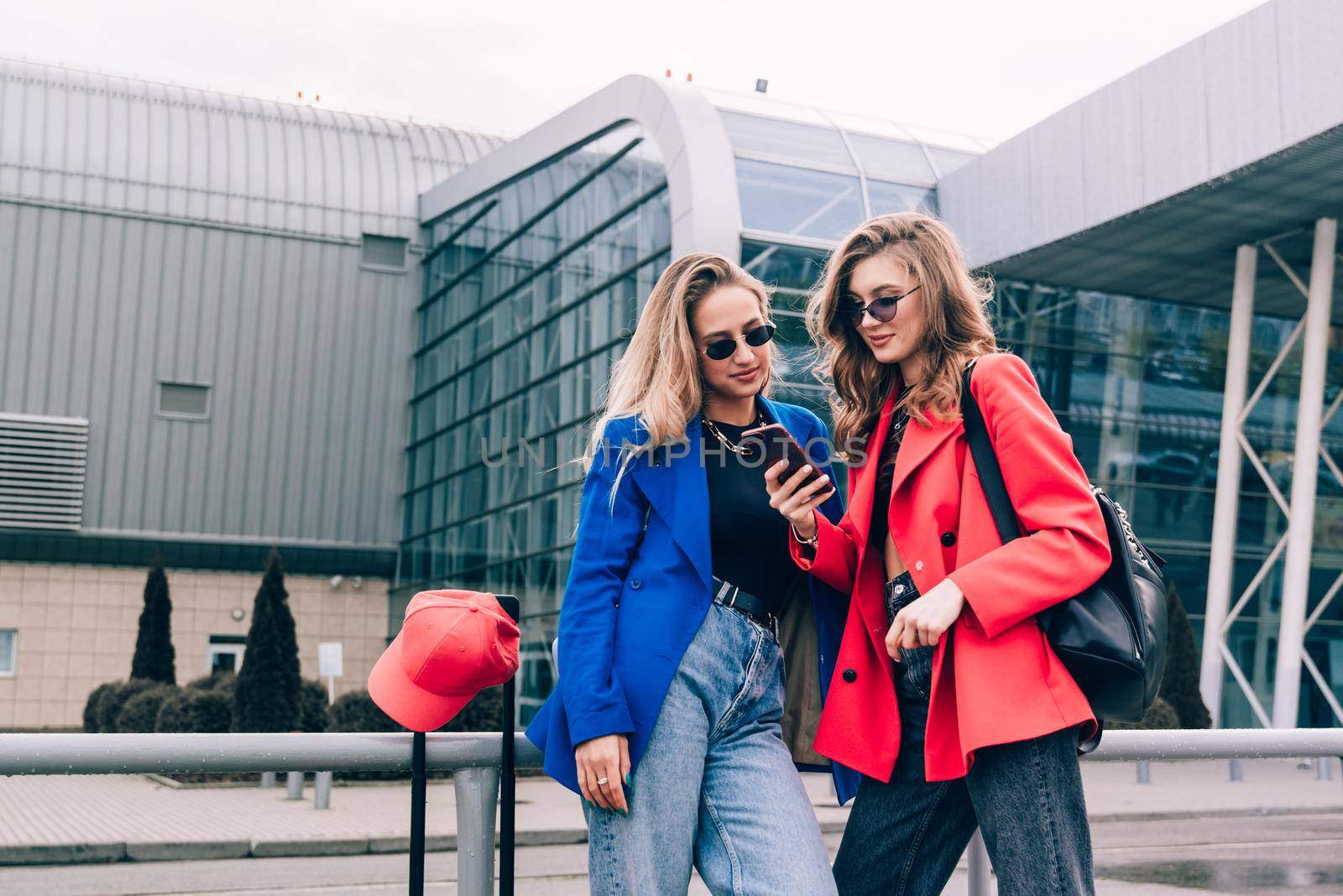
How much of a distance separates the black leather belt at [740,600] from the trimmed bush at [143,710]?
18.4 metres

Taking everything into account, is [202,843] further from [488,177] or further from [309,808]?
[488,177]

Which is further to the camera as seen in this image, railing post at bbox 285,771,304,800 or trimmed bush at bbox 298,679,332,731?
trimmed bush at bbox 298,679,332,731

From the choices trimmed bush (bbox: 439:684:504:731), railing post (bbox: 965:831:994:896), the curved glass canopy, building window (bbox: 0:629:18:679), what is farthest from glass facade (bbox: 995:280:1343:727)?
building window (bbox: 0:629:18:679)

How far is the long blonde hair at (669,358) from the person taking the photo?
114 inches

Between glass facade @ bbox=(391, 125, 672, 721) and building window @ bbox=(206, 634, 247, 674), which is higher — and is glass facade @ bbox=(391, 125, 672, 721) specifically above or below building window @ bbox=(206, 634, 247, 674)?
above

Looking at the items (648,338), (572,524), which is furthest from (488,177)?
(648,338)

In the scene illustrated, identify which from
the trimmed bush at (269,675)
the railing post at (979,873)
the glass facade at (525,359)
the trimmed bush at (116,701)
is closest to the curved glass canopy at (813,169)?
the glass facade at (525,359)

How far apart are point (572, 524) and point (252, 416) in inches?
405

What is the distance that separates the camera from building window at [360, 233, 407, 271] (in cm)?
2858

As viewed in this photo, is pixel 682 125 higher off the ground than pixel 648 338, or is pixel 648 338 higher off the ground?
pixel 682 125

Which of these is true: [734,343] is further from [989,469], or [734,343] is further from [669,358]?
[989,469]

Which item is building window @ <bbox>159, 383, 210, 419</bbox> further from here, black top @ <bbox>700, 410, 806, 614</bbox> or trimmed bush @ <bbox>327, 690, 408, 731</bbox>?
black top @ <bbox>700, 410, 806, 614</bbox>

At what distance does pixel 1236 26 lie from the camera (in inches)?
579

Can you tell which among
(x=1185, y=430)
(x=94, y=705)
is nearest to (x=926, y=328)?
(x=1185, y=430)
